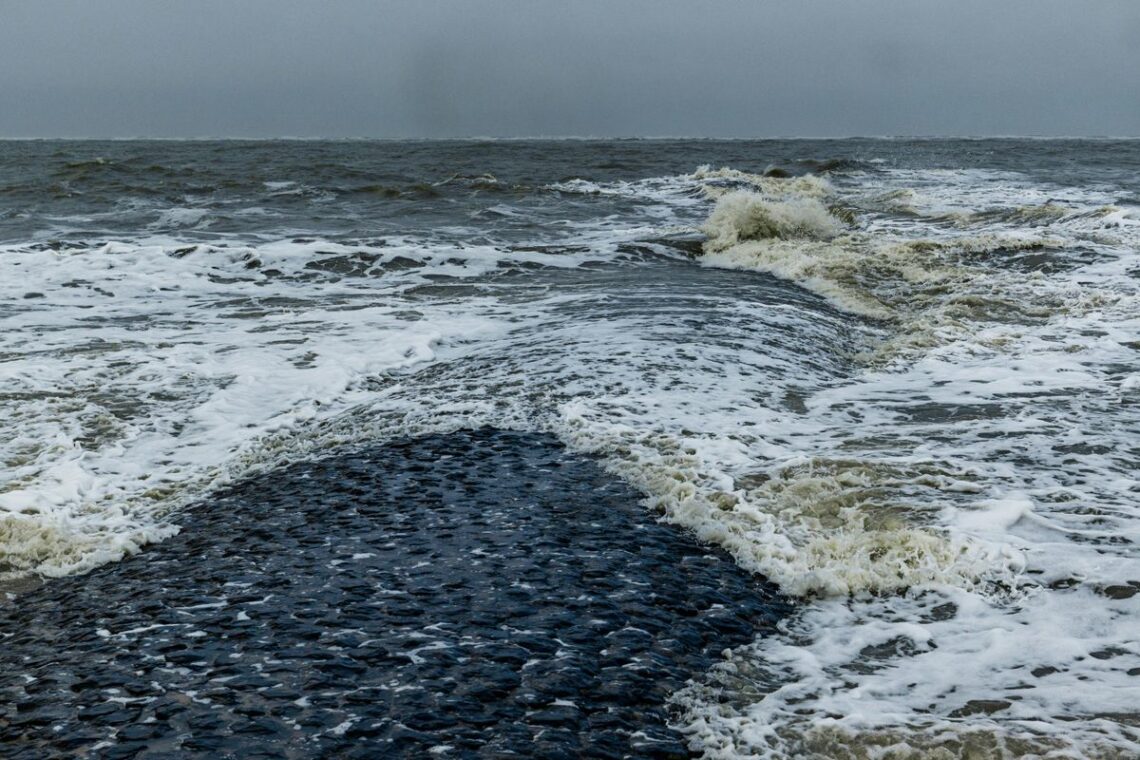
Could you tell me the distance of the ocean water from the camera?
392 cm

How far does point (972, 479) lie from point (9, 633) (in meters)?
5.13

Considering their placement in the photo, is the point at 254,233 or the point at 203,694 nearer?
the point at 203,694

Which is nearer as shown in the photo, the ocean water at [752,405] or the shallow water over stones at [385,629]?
the shallow water over stones at [385,629]

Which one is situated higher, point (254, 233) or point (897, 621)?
point (254, 233)

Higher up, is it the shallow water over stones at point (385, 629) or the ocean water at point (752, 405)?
the ocean water at point (752, 405)

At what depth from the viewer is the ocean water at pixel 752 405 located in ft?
Result: 12.8

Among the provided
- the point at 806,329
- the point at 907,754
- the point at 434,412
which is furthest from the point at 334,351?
the point at 907,754

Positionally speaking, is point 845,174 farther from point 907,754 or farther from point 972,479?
point 907,754

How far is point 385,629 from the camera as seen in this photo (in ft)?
13.7

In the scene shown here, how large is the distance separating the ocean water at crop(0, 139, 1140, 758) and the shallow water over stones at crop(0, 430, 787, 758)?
0.88ft

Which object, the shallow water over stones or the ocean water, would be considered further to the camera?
the ocean water

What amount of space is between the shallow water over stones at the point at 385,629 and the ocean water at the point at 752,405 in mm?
268

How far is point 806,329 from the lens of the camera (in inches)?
400

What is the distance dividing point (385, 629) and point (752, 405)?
393 cm
